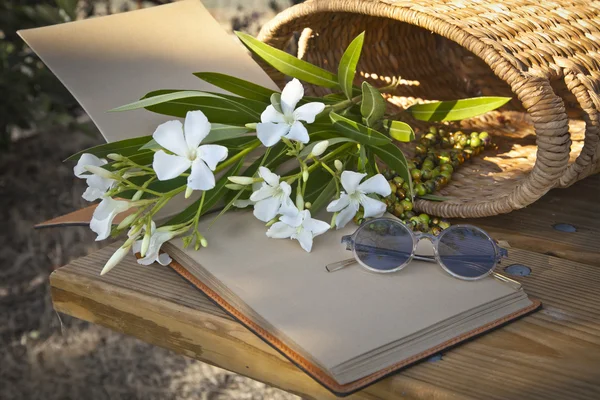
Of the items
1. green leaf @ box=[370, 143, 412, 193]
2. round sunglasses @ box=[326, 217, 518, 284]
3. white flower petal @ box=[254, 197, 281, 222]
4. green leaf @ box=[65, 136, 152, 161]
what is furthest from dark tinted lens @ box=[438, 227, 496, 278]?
green leaf @ box=[65, 136, 152, 161]

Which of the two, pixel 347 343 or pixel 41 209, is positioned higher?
pixel 347 343

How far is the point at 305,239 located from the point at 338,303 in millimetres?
119

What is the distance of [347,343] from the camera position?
72cm

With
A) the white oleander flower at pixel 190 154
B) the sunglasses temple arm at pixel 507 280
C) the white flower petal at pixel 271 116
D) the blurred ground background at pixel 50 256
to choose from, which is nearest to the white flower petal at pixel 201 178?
the white oleander flower at pixel 190 154

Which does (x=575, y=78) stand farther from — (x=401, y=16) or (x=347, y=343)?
(x=347, y=343)

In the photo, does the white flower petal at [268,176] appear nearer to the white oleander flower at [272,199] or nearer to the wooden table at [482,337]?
the white oleander flower at [272,199]

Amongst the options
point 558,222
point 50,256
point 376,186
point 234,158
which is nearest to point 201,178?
point 234,158

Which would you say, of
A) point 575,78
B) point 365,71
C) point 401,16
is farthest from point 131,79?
point 575,78

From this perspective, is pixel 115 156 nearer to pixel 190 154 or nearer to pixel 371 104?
pixel 190 154

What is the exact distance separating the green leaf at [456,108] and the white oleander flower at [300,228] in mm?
284

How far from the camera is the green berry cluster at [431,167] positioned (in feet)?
3.37

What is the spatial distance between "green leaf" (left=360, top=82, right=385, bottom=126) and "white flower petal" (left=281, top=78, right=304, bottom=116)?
10 cm

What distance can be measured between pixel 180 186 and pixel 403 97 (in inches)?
26.5

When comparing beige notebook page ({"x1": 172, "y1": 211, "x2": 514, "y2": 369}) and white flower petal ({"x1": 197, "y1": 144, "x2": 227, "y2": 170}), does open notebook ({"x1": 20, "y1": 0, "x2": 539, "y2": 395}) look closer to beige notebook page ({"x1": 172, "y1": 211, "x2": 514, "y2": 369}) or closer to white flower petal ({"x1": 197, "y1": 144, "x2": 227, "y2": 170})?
beige notebook page ({"x1": 172, "y1": 211, "x2": 514, "y2": 369})
